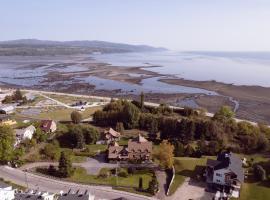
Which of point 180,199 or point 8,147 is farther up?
point 8,147

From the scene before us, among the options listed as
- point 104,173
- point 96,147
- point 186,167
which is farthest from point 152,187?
point 96,147

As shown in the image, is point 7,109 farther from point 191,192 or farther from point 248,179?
point 248,179

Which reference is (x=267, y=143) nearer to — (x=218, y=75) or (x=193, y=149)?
(x=193, y=149)

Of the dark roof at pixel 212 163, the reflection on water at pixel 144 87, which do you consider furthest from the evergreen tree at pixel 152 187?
the reflection on water at pixel 144 87

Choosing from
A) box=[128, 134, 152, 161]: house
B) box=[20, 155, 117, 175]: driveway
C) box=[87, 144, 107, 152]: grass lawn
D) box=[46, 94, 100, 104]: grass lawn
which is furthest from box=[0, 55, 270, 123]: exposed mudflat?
box=[20, 155, 117, 175]: driveway

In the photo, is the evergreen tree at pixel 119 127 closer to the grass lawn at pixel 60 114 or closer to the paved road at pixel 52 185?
the grass lawn at pixel 60 114

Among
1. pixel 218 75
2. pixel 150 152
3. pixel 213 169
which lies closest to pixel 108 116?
pixel 150 152
